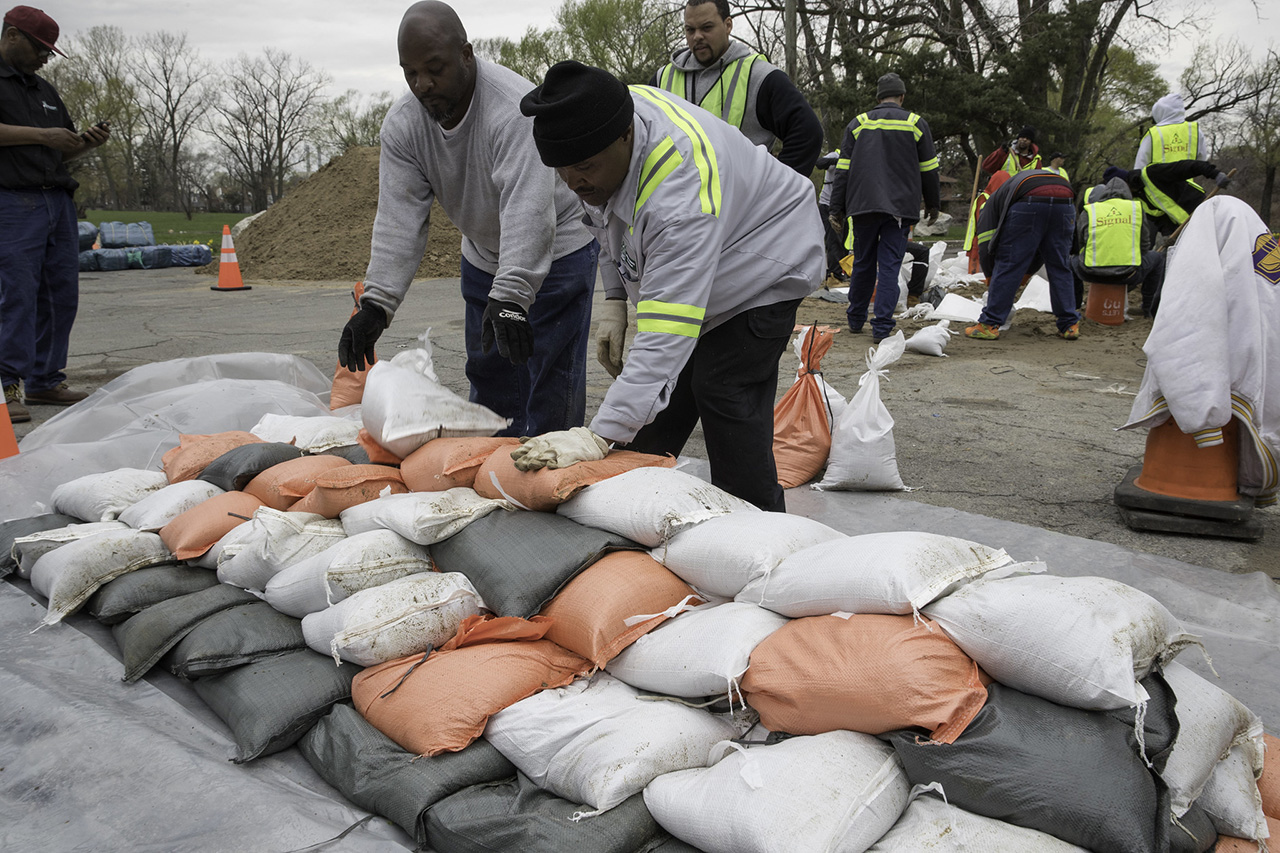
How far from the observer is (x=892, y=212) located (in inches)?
250

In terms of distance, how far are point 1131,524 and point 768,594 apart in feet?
6.59

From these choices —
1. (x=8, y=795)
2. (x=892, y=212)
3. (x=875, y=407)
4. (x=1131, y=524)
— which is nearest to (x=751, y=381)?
(x=875, y=407)

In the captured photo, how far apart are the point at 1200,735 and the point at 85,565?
2.55 m

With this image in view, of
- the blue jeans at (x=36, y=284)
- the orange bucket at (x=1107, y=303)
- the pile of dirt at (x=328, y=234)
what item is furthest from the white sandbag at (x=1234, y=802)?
the pile of dirt at (x=328, y=234)

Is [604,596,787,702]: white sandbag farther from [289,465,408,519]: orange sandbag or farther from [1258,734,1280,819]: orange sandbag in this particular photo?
[289,465,408,519]: orange sandbag

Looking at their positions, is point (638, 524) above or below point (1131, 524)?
above

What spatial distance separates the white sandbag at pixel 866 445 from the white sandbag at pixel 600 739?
6.38 feet

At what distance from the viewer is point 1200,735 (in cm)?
142

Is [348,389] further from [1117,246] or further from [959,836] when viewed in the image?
[1117,246]

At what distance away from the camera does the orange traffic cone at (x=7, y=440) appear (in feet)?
11.9

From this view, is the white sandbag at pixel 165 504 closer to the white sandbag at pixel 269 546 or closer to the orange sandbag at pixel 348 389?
the white sandbag at pixel 269 546

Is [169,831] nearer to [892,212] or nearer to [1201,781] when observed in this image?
[1201,781]

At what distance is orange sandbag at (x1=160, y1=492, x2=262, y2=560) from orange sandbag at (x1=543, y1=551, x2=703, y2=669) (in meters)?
1.08

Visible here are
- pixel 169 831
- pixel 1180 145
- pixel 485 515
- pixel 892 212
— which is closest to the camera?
pixel 169 831
